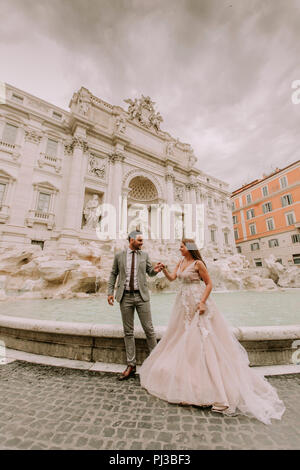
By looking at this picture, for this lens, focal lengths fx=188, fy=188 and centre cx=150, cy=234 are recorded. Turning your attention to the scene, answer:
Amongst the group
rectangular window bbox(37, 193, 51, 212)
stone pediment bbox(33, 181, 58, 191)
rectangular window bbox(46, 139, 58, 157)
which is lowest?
rectangular window bbox(37, 193, 51, 212)

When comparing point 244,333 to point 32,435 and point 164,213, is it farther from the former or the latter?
point 164,213

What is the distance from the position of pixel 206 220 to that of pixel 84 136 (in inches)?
708

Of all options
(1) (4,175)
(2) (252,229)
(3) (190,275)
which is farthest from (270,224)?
(1) (4,175)

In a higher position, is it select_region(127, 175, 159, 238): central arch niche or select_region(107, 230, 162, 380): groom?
select_region(127, 175, 159, 238): central arch niche

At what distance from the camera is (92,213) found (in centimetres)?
1530

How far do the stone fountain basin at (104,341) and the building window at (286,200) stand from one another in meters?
26.2

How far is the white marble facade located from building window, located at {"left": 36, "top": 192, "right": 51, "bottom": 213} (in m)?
0.07

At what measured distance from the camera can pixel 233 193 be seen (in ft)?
104

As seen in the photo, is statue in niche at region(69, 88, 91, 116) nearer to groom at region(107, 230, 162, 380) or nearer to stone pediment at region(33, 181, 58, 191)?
stone pediment at region(33, 181, 58, 191)

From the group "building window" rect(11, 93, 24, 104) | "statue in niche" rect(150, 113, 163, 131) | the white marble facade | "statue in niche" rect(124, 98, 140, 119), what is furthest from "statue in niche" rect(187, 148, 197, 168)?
"building window" rect(11, 93, 24, 104)

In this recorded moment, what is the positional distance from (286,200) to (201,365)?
27.7 metres

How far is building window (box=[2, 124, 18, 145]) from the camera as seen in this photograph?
13547 millimetres

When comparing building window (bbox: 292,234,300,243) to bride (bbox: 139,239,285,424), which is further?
building window (bbox: 292,234,300,243)
